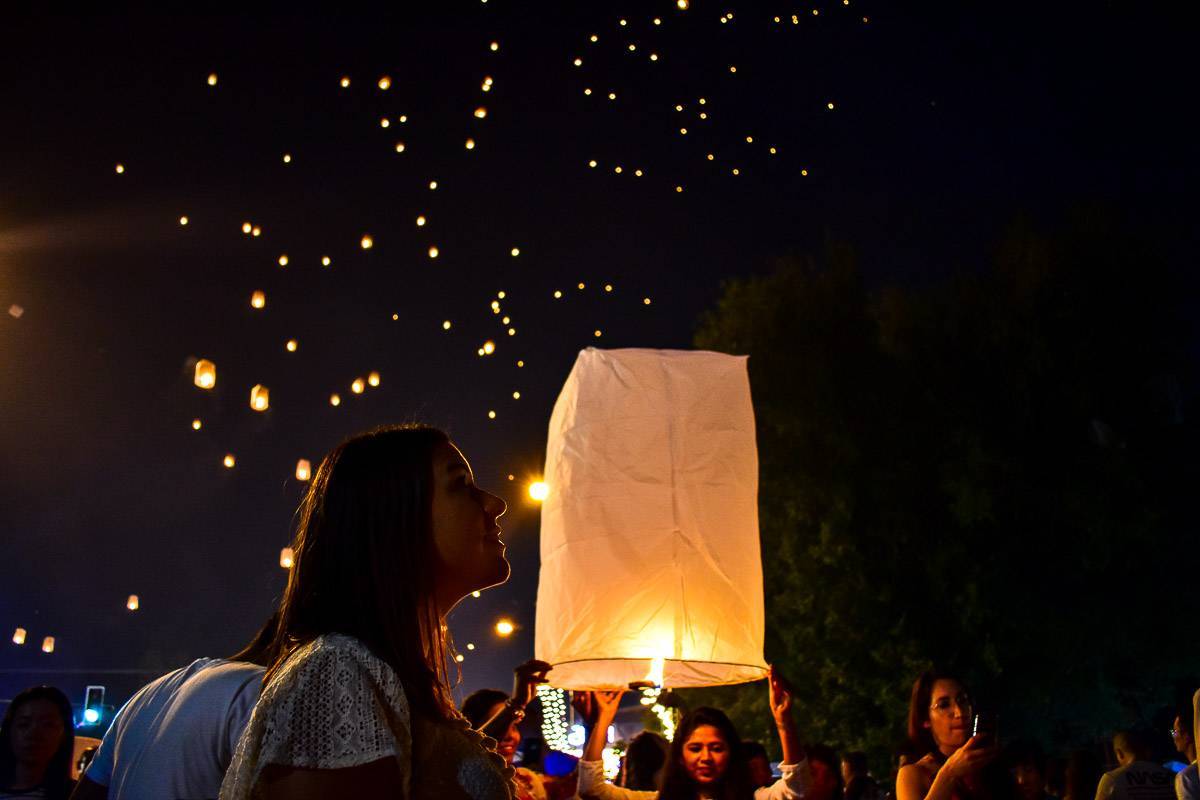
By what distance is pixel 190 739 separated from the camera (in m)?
2.62

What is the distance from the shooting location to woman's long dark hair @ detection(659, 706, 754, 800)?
4992 millimetres

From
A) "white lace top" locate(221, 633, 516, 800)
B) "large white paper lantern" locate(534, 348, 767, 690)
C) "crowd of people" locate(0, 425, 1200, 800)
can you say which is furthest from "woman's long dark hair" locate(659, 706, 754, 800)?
"white lace top" locate(221, 633, 516, 800)

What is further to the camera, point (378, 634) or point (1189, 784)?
point (1189, 784)

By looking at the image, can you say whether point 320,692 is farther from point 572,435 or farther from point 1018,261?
point 1018,261

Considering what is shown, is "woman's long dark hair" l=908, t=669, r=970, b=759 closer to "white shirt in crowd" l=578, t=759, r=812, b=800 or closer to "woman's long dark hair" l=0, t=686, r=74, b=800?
"white shirt in crowd" l=578, t=759, r=812, b=800

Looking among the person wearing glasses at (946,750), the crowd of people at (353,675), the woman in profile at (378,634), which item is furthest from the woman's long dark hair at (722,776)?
the woman in profile at (378,634)

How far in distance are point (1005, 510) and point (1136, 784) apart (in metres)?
9.48

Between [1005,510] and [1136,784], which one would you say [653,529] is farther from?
[1005,510]

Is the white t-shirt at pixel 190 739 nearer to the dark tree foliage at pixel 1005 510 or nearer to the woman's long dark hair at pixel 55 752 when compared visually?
the woman's long dark hair at pixel 55 752

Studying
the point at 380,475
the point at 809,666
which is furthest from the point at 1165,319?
the point at 380,475

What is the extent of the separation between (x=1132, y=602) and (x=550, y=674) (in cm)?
1338

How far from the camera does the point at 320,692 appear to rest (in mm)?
1630

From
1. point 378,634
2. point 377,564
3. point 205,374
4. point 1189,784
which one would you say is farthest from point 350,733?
point 205,374

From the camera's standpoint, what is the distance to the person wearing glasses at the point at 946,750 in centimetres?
394
